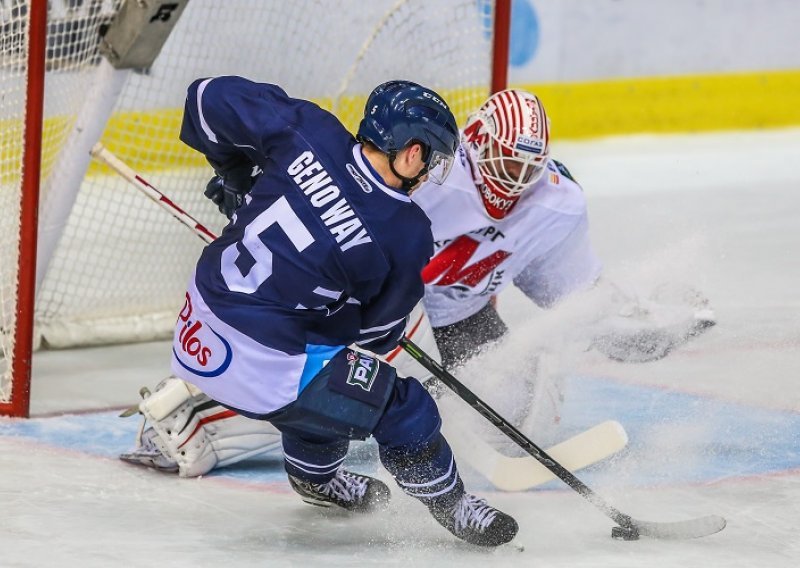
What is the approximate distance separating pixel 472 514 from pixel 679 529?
43 centimetres

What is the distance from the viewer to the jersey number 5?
252cm

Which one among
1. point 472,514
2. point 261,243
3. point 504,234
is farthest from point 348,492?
point 504,234

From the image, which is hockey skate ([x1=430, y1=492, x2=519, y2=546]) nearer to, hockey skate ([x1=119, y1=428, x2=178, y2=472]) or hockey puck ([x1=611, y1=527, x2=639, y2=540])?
hockey puck ([x1=611, y1=527, x2=639, y2=540])

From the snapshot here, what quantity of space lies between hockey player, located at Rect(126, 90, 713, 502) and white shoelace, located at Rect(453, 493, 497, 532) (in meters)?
0.59

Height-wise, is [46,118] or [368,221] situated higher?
[368,221]

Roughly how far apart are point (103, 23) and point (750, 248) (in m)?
2.70

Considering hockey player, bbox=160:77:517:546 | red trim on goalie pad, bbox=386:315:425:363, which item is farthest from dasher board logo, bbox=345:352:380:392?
red trim on goalie pad, bbox=386:315:425:363

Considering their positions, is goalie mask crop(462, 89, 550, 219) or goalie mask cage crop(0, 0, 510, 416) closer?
goalie mask crop(462, 89, 550, 219)

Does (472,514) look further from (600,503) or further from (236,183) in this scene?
(236,183)

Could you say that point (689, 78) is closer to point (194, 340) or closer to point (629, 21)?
point (629, 21)

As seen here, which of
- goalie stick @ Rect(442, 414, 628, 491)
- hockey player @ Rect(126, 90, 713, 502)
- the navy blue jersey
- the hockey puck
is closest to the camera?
the navy blue jersey

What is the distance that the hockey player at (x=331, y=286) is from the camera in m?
2.51

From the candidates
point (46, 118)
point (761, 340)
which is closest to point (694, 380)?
point (761, 340)

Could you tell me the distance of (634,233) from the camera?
5.59m
